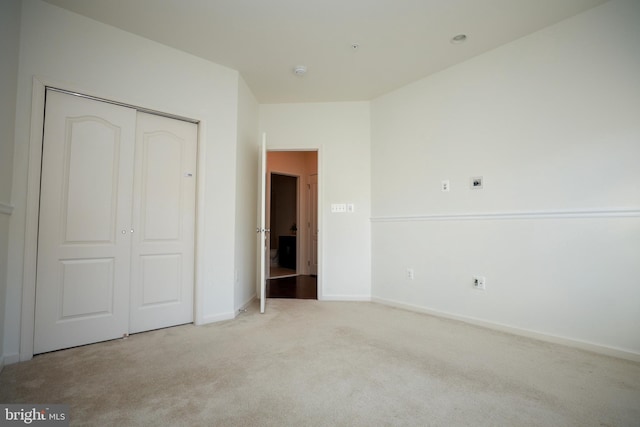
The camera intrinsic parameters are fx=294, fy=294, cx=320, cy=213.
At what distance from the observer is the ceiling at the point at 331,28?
7.84 feet

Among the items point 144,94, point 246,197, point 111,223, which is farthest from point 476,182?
point 111,223

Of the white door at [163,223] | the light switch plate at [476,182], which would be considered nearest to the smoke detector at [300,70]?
the white door at [163,223]

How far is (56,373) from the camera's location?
194 cm

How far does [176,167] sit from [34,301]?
1543 mm

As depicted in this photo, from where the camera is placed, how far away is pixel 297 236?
6.41m

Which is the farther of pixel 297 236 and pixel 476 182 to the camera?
pixel 297 236

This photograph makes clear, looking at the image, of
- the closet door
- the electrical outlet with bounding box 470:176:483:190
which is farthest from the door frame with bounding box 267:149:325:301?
the closet door

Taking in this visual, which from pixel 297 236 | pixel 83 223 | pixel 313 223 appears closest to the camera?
pixel 83 223

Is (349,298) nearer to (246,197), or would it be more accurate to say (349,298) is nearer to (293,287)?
(293,287)

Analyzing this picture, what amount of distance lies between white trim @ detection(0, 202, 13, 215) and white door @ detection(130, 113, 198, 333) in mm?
805

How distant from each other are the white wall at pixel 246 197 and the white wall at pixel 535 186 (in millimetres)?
1911

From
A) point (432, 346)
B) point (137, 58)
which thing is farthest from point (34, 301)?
point (432, 346)

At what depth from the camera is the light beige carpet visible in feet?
4.91

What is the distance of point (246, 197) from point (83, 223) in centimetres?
173
